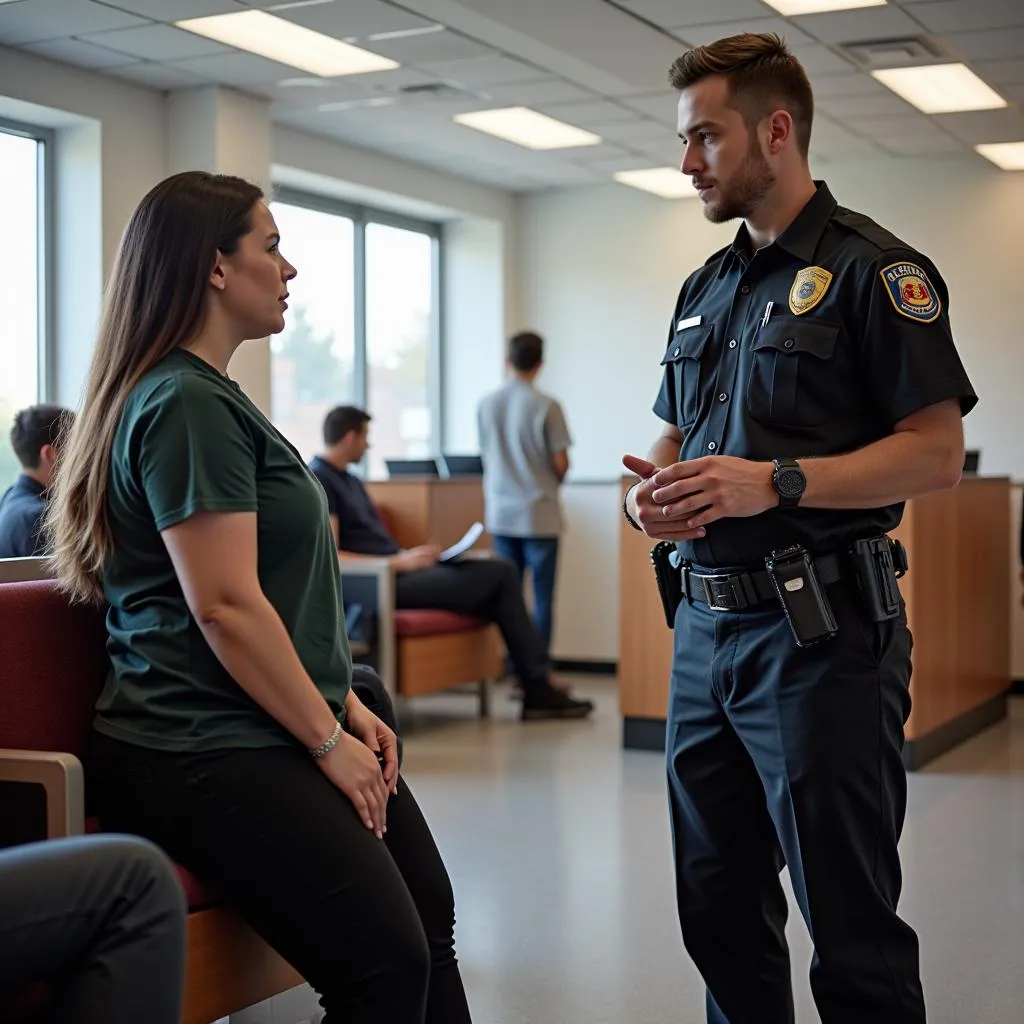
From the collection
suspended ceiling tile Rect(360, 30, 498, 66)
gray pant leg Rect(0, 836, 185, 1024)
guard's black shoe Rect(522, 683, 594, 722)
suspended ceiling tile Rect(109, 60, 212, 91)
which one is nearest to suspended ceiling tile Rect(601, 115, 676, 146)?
suspended ceiling tile Rect(360, 30, 498, 66)

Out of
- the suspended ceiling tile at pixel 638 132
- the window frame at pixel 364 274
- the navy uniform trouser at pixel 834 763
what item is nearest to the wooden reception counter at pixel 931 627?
the suspended ceiling tile at pixel 638 132

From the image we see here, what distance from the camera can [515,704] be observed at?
660 cm

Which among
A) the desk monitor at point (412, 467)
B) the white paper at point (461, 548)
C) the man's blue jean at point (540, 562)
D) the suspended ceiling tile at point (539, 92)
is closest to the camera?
the white paper at point (461, 548)

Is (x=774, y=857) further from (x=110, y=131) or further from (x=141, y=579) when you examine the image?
(x=110, y=131)

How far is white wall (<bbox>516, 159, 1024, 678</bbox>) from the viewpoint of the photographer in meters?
7.43

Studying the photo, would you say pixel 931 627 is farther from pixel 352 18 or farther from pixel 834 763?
pixel 834 763

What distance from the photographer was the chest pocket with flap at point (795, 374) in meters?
1.90

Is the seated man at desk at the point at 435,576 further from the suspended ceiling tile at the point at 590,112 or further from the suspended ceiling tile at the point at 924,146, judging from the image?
the suspended ceiling tile at the point at 924,146

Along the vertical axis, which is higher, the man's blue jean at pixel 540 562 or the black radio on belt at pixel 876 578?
the black radio on belt at pixel 876 578

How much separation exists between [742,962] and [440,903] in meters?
0.45

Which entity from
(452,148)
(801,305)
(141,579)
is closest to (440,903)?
(141,579)

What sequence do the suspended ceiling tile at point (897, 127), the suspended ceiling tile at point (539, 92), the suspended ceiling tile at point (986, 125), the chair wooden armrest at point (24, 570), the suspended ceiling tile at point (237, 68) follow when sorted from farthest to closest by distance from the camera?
the suspended ceiling tile at point (897, 127) → the suspended ceiling tile at point (986, 125) → the suspended ceiling tile at point (539, 92) → the suspended ceiling tile at point (237, 68) → the chair wooden armrest at point (24, 570)

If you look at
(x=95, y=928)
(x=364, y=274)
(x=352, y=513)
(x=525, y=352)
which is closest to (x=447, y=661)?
(x=352, y=513)

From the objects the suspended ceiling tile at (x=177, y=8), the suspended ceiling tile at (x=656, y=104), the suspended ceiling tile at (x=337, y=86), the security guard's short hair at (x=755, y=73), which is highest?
the suspended ceiling tile at (x=177, y=8)
